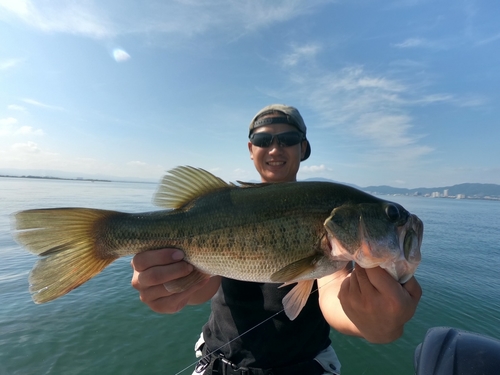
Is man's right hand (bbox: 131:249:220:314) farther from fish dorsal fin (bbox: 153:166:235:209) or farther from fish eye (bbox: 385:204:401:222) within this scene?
fish eye (bbox: 385:204:401:222)

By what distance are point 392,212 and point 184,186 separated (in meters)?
2.14

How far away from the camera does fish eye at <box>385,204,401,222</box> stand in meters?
2.33

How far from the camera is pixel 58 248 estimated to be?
259cm

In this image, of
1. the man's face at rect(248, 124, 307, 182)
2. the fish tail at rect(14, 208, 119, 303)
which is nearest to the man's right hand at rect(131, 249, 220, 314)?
the fish tail at rect(14, 208, 119, 303)

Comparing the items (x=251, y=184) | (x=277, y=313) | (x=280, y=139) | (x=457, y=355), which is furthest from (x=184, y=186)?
(x=457, y=355)

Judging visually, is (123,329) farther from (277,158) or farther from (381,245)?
(381,245)

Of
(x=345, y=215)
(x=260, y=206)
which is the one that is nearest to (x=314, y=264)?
(x=345, y=215)

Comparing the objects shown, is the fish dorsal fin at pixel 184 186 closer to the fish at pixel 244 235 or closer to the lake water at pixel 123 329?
the fish at pixel 244 235

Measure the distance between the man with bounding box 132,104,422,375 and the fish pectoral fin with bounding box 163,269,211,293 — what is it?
0.30 ft

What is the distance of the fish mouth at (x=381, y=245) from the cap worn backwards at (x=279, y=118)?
254 centimetres

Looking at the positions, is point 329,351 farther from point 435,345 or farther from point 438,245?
point 438,245

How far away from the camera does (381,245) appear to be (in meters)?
2.20

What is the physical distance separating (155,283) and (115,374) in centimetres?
602

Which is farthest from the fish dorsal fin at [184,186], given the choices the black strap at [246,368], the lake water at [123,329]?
the lake water at [123,329]
